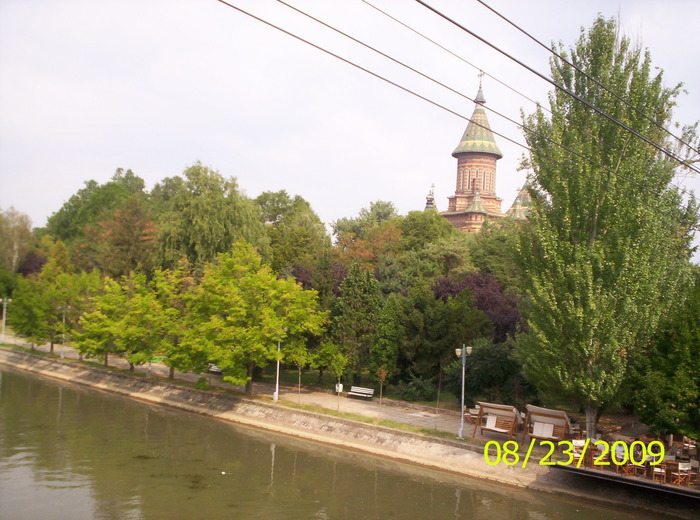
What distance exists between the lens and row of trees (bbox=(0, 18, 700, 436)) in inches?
704

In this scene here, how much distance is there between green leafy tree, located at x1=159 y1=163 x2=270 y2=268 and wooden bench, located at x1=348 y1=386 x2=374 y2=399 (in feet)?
44.8

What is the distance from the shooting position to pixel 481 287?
1391 inches

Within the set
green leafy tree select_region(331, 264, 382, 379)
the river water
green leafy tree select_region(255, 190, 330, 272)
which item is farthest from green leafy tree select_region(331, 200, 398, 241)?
the river water

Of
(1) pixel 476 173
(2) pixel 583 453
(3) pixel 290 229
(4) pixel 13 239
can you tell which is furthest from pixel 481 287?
(1) pixel 476 173

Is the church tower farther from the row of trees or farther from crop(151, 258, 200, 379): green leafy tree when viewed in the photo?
crop(151, 258, 200, 379): green leafy tree

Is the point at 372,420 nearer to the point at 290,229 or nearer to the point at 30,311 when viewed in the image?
the point at 290,229

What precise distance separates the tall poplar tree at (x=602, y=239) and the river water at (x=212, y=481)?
13.6 feet

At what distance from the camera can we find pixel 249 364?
2844cm

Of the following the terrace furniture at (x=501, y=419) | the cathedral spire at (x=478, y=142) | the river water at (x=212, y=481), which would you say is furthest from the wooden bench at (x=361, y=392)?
the cathedral spire at (x=478, y=142)

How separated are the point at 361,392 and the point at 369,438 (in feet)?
21.1

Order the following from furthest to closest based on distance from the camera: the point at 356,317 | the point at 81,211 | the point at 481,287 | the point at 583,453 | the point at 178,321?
the point at 81,211 < the point at 481,287 < the point at 178,321 < the point at 356,317 < the point at 583,453

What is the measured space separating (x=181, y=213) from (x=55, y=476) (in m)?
24.6

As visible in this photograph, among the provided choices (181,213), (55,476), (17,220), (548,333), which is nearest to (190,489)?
(55,476)

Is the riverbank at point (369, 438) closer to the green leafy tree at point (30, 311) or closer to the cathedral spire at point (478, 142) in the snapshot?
the green leafy tree at point (30, 311)
